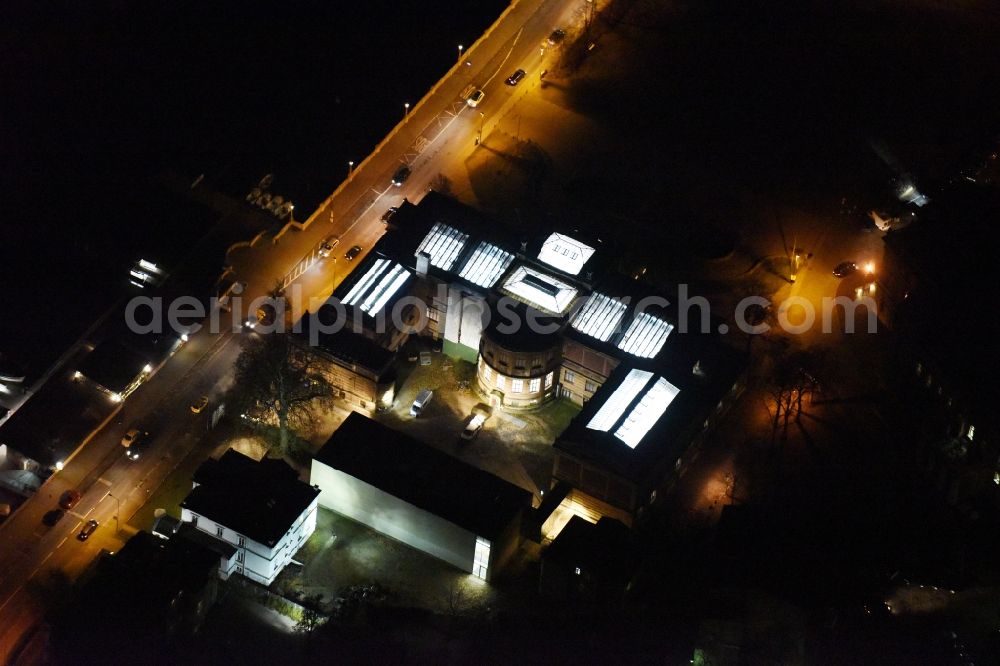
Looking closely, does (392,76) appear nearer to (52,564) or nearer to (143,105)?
(143,105)

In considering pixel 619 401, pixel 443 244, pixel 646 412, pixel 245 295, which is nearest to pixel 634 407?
pixel 646 412

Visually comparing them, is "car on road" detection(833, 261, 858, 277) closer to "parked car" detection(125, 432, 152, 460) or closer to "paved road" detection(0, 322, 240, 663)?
"paved road" detection(0, 322, 240, 663)

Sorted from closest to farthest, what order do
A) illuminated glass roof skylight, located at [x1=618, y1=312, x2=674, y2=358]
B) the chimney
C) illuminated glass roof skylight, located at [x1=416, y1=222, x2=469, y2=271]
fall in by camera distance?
illuminated glass roof skylight, located at [x1=618, y1=312, x2=674, y2=358], the chimney, illuminated glass roof skylight, located at [x1=416, y1=222, x2=469, y2=271]

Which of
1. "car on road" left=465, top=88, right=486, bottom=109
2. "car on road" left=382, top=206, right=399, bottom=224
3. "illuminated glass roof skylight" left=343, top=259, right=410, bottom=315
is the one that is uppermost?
"car on road" left=465, top=88, right=486, bottom=109

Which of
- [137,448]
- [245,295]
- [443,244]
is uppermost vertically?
[443,244]

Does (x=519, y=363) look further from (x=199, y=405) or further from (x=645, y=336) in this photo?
(x=199, y=405)

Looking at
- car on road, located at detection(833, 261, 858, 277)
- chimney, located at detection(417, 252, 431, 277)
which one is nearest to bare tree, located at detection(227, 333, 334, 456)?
chimney, located at detection(417, 252, 431, 277)
